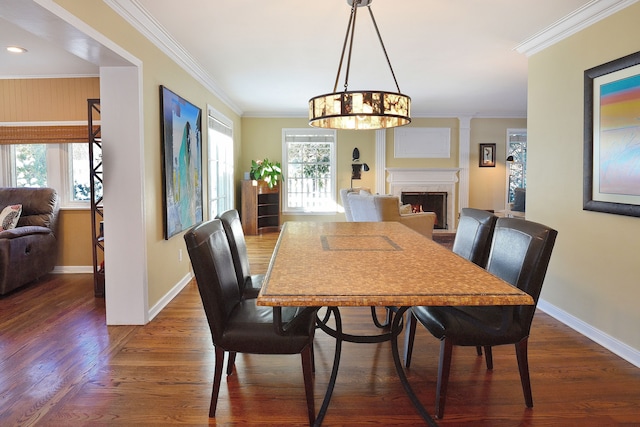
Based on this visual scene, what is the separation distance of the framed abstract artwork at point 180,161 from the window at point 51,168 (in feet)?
4.75

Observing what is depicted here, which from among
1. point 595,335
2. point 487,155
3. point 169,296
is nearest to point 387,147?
point 487,155

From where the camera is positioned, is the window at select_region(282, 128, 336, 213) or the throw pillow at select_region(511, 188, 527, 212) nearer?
the throw pillow at select_region(511, 188, 527, 212)

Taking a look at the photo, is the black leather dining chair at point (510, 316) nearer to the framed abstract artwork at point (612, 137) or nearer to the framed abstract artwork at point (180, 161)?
the framed abstract artwork at point (612, 137)

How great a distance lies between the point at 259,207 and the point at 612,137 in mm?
6134

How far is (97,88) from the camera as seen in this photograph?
14.8 ft

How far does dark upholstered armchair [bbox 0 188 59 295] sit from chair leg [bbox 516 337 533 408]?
432cm

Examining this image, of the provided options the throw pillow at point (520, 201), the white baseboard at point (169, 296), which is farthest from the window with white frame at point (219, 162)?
the throw pillow at point (520, 201)

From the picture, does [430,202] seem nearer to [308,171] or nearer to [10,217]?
[308,171]

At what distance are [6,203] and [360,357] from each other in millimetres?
4274

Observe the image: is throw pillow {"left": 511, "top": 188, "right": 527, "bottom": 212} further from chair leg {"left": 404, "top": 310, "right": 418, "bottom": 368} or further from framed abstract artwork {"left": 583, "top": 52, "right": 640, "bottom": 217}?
chair leg {"left": 404, "top": 310, "right": 418, "bottom": 368}

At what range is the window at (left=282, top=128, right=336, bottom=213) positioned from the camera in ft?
26.2

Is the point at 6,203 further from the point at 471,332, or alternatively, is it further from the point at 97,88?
A: the point at 471,332

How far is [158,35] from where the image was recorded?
3.26 metres

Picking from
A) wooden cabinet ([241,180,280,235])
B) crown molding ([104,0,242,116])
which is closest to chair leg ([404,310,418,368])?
crown molding ([104,0,242,116])
